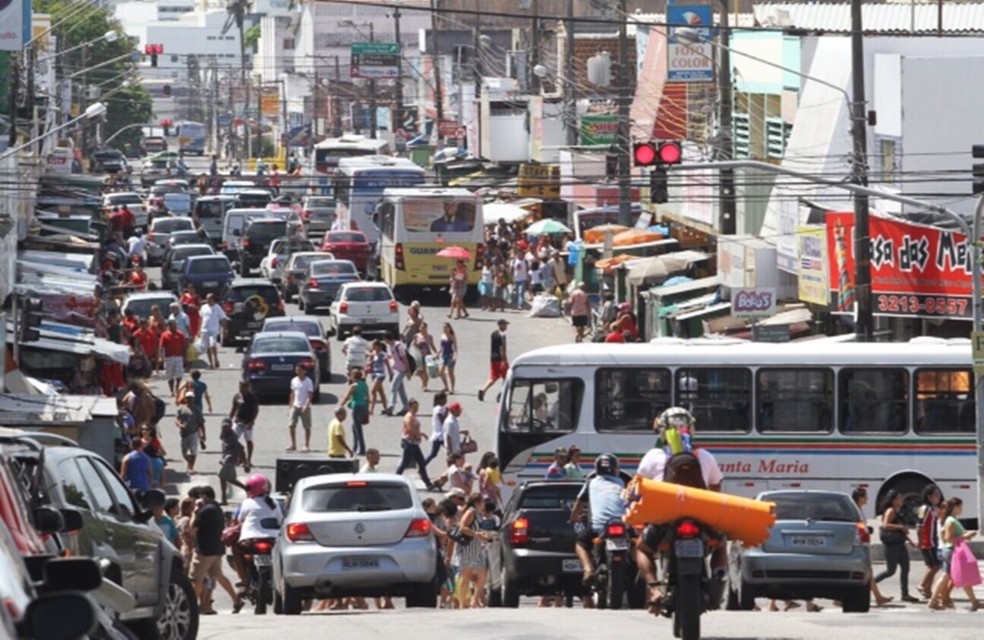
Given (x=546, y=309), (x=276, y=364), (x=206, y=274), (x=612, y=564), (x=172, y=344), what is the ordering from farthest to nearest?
(x=206, y=274) < (x=546, y=309) < (x=276, y=364) < (x=172, y=344) < (x=612, y=564)

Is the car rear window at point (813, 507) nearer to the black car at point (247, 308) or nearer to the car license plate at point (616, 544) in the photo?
the car license plate at point (616, 544)

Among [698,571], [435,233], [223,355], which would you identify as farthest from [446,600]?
[435,233]

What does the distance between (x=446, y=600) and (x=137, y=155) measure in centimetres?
15475

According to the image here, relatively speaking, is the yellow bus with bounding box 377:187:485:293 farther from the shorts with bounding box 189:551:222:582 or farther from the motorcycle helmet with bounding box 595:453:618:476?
the motorcycle helmet with bounding box 595:453:618:476

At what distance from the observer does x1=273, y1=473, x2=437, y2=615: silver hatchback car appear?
19109 mm

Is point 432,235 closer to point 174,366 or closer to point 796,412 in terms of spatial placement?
point 174,366

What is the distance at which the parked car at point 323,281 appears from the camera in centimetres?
5494

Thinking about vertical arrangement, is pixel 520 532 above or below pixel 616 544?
below

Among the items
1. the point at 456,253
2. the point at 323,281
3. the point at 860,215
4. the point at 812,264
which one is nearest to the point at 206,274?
the point at 323,281

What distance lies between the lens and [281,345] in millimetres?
40719

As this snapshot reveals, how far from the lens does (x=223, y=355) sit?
48.0 meters

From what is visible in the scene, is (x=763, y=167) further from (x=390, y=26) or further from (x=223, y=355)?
(x=390, y=26)

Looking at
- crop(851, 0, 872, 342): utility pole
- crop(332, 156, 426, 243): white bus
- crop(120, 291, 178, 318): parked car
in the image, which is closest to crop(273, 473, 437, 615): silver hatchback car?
crop(851, 0, 872, 342): utility pole

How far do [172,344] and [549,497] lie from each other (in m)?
20.0
